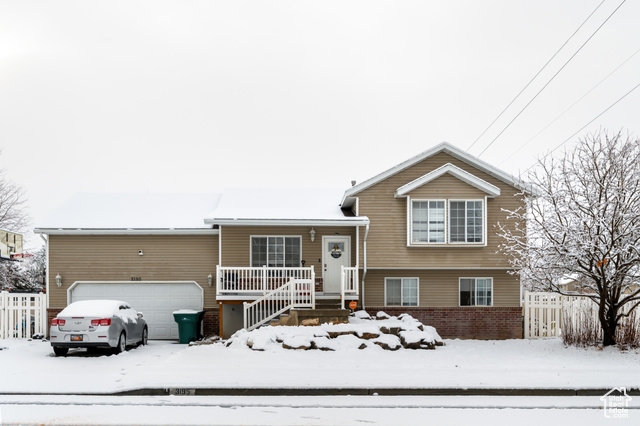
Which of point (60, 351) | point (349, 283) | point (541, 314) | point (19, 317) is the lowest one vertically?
point (60, 351)

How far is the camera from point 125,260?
21.4 metres

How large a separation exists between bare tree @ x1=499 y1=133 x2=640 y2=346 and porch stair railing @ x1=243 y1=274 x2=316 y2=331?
710cm

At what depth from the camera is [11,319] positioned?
1980 centimetres

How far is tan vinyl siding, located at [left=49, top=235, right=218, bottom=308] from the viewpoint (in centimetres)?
2128

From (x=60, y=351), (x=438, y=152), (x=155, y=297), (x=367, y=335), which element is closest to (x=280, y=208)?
(x=155, y=297)

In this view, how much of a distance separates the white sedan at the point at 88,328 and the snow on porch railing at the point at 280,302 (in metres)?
4.01

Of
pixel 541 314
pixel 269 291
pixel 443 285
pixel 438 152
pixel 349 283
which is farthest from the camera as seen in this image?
pixel 443 285

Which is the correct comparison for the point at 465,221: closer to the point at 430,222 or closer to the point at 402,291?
the point at 430,222

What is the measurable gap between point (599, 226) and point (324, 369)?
785 cm

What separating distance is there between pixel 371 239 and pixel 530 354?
705 cm

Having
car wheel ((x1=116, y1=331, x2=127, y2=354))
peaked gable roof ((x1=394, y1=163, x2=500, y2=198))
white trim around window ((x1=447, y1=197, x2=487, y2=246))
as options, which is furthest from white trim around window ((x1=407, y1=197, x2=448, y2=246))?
car wheel ((x1=116, y1=331, x2=127, y2=354))

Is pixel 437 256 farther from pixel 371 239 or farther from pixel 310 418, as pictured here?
pixel 310 418

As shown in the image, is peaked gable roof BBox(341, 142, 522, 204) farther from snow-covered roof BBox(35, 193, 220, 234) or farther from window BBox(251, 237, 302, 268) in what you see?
snow-covered roof BBox(35, 193, 220, 234)

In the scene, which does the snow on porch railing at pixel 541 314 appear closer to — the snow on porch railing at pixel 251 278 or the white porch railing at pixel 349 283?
the white porch railing at pixel 349 283
